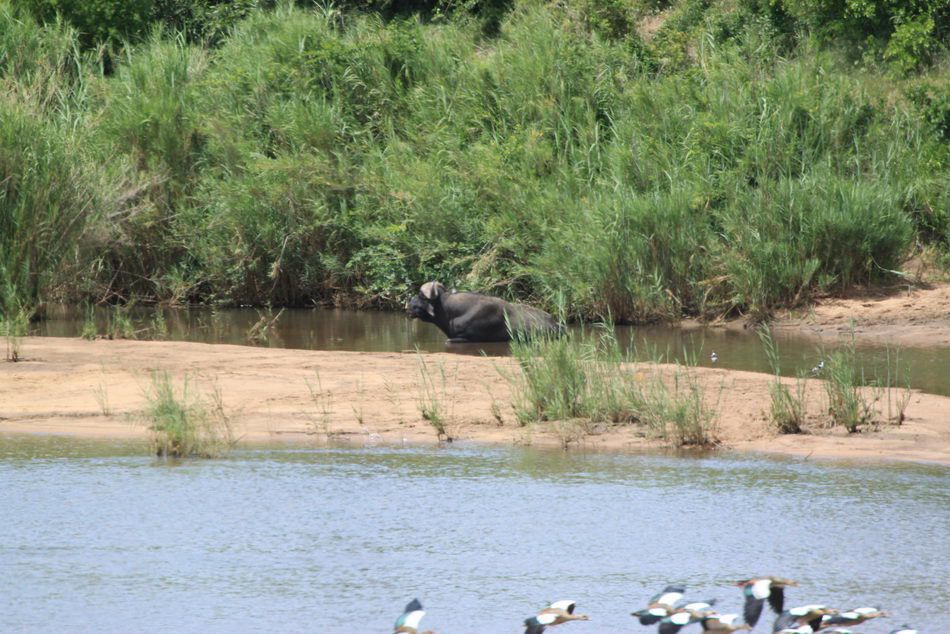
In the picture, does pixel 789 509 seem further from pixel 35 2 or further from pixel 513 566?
pixel 35 2

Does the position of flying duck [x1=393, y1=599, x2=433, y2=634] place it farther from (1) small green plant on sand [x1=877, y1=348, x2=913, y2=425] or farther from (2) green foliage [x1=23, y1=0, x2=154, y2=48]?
(2) green foliage [x1=23, y1=0, x2=154, y2=48]

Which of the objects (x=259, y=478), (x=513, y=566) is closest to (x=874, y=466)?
(x=513, y=566)

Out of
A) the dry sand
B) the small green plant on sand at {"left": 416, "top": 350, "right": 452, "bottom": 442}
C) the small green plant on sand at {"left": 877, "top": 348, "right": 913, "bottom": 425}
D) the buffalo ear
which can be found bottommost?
the small green plant on sand at {"left": 877, "top": 348, "right": 913, "bottom": 425}

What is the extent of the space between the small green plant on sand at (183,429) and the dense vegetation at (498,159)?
546 centimetres

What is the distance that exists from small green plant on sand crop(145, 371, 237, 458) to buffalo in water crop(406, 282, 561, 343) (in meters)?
5.31

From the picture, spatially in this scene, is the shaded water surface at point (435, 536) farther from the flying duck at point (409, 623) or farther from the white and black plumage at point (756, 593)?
the flying duck at point (409, 623)

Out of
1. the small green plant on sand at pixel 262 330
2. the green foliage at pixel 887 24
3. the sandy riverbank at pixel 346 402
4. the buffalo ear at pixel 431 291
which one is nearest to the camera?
the sandy riverbank at pixel 346 402

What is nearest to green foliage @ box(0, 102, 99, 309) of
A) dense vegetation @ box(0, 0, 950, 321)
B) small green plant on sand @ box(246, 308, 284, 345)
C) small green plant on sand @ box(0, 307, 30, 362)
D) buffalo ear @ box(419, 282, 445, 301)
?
dense vegetation @ box(0, 0, 950, 321)

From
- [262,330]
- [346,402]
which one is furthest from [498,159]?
[346,402]

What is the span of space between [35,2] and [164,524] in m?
17.2

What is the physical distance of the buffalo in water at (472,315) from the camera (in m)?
14.9

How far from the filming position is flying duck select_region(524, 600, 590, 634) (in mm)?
5434

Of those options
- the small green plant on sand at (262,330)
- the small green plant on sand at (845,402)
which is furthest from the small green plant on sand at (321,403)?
the small green plant on sand at (262,330)

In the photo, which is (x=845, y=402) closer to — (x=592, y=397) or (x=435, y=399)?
(x=592, y=397)
